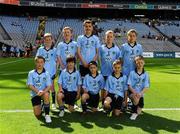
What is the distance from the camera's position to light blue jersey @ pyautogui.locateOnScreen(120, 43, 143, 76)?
9.09 m

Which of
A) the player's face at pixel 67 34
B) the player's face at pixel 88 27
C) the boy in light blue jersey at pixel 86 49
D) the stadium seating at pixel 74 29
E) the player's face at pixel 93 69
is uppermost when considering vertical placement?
the stadium seating at pixel 74 29

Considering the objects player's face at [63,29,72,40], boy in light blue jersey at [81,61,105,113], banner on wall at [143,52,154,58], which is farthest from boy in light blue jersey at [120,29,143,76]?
banner on wall at [143,52,154,58]

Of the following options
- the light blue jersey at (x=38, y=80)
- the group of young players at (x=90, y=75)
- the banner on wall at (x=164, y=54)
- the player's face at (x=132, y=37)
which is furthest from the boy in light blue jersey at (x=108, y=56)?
the banner on wall at (x=164, y=54)

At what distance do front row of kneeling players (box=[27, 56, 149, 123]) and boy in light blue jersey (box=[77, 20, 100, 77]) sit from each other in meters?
0.45

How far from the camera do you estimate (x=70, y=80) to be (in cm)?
871

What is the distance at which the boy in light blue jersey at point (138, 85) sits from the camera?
8.39m

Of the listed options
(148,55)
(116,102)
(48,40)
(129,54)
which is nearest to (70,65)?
(48,40)

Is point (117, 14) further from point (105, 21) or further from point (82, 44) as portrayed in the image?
point (82, 44)

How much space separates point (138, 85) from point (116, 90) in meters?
0.50

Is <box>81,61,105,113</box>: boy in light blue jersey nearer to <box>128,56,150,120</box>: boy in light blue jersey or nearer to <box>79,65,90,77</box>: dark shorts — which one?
<box>79,65,90,77</box>: dark shorts

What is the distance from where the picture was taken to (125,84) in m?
8.61

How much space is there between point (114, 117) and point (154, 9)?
3888 cm

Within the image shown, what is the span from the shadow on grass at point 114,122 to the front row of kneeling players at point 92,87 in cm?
19

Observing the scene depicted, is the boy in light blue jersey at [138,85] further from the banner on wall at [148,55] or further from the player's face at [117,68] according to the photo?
the banner on wall at [148,55]
